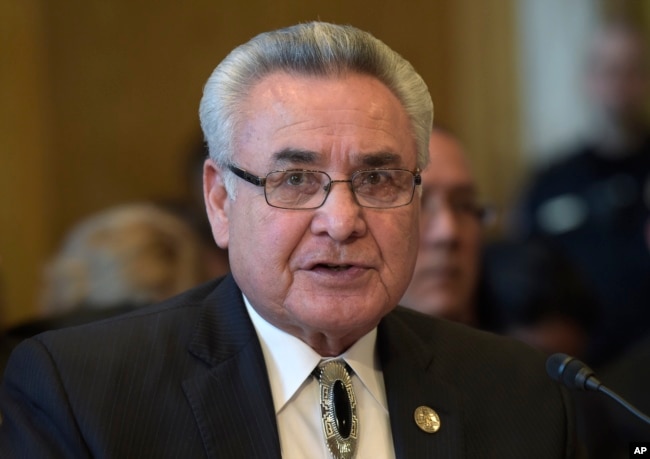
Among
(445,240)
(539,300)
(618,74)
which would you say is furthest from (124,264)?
(618,74)

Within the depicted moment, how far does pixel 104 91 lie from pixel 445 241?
2466 mm

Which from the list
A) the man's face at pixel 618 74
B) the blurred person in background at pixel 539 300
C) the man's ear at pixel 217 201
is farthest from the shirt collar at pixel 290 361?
the man's face at pixel 618 74

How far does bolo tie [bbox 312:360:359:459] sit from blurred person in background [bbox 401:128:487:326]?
5.18 feet

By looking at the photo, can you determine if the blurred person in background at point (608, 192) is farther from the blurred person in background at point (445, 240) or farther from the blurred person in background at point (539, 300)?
the blurred person in background at point (445, 240)

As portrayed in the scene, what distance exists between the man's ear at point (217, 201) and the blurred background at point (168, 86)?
281 cm

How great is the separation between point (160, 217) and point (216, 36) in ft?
7.09

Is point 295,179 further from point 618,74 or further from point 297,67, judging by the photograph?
point 618,74

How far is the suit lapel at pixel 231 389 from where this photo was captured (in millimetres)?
2555

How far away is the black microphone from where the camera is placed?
8.30 feet

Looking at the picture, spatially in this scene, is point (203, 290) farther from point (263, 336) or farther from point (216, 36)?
point (216, 36)

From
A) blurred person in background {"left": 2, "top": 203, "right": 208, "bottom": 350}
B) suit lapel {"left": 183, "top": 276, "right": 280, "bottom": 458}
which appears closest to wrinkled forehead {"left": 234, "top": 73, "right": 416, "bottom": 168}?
suit lapel {"left": 183, "top": 276, "right": 280, "bottom": 458}

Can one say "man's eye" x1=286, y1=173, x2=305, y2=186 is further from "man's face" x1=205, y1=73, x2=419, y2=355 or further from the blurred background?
the blurred background

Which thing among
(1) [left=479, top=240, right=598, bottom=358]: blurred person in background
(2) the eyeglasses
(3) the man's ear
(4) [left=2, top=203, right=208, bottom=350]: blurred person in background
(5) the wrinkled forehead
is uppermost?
(5) the wrinkled forehead

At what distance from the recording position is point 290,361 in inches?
107
